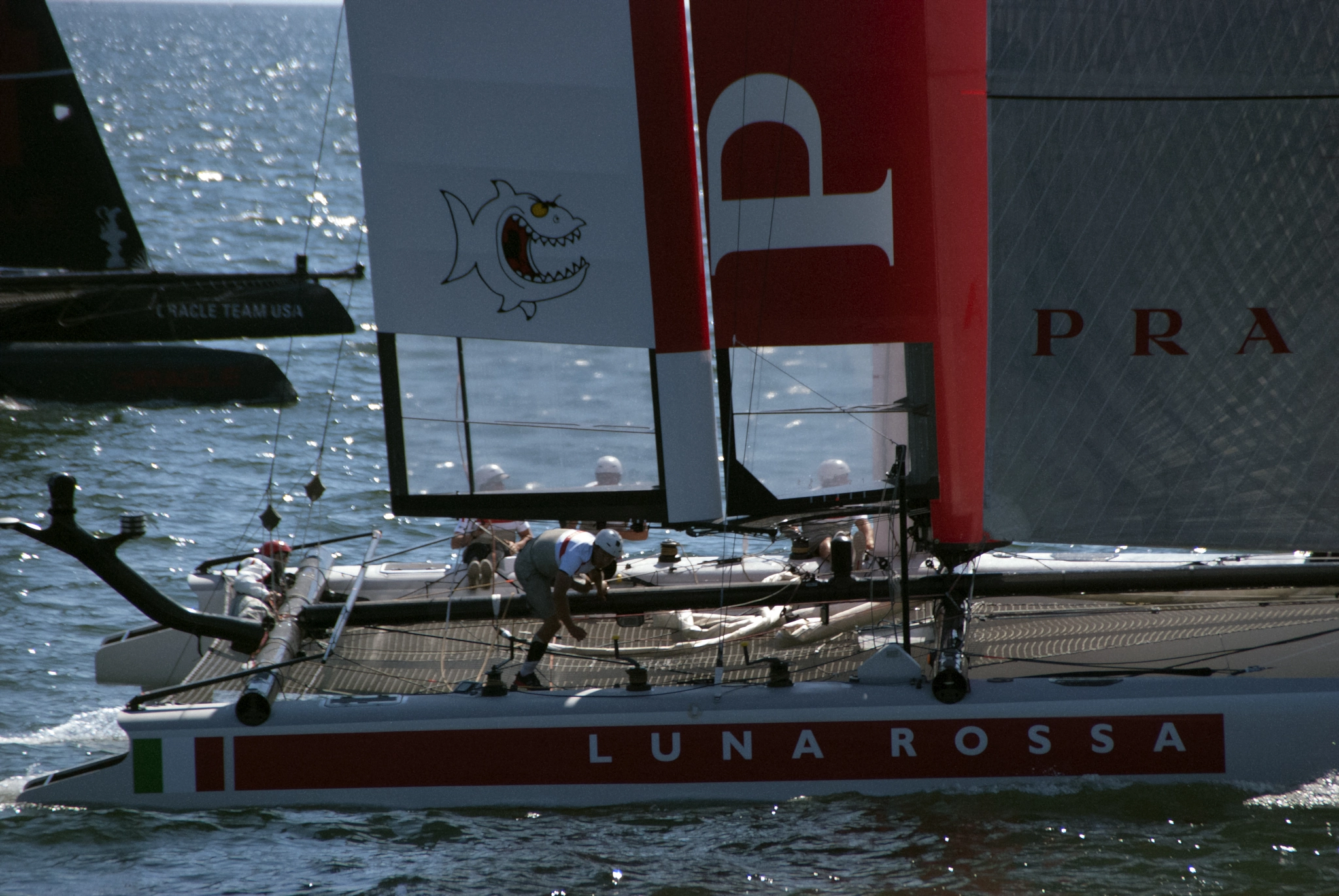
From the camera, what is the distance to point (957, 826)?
625 cm

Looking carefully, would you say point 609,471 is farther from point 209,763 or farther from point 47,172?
point 47,172

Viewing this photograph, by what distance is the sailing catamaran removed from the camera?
20.7ft

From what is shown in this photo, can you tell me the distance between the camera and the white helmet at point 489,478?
695 centimetres

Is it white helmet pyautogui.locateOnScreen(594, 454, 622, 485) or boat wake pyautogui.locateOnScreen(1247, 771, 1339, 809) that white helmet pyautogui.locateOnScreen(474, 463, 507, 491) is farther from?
boat wake pyautogui.locateOnScreen(1247, 771, 1339, 809)

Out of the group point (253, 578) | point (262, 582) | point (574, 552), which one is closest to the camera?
point (574, 552)

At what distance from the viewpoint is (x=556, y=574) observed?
269 inches

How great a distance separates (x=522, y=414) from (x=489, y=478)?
13.4 inches

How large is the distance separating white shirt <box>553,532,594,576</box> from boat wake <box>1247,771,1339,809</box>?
298cm

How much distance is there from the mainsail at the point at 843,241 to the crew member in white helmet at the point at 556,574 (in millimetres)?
689

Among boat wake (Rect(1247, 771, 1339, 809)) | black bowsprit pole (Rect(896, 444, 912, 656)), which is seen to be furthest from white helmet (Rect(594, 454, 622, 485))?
boat wake (Rect(1247, 771, 1339, 809))

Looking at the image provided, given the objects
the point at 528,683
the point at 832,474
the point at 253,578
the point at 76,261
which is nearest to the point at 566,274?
the point at 832,474

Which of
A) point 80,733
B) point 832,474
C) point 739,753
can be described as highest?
point 832,474

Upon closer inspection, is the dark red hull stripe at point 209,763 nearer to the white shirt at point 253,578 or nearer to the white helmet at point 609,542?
the white shirt at point 253,578

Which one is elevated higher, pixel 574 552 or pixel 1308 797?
pixel 574 552
